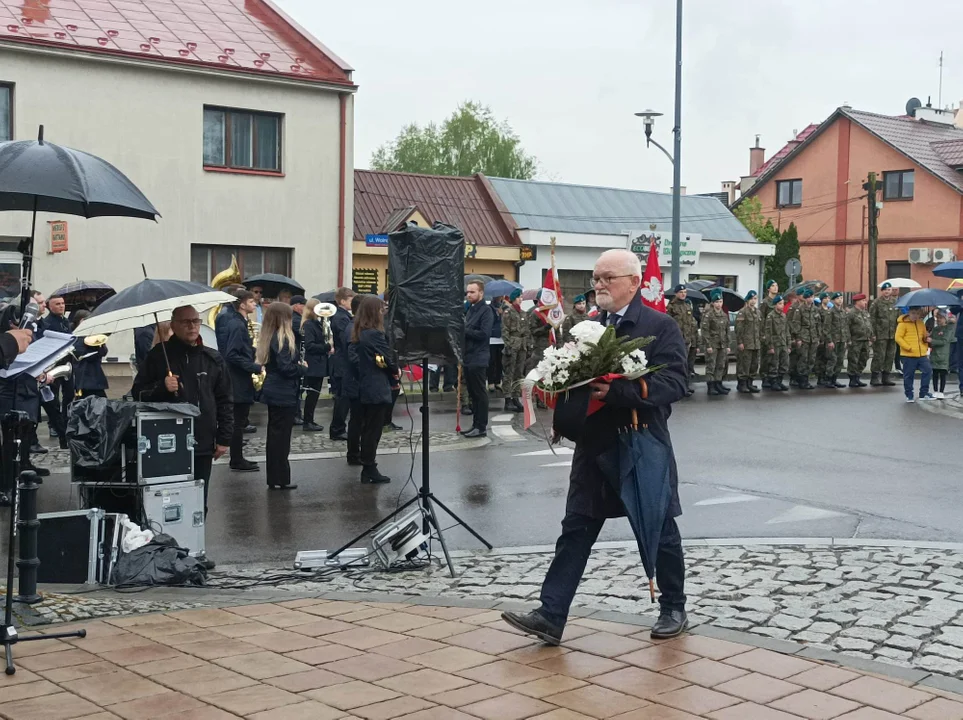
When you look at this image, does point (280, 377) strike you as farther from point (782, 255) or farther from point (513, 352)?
point (782, 255)

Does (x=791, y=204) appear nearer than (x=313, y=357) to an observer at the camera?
No

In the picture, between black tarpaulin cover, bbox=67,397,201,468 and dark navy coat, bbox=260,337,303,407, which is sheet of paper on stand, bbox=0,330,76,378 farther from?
dark navy coat, bbox=260,337,303,407

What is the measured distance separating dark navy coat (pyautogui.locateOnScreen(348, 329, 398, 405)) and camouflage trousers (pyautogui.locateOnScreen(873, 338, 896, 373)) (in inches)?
625

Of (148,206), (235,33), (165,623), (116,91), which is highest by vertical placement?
(235,33)

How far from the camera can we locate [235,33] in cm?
2777

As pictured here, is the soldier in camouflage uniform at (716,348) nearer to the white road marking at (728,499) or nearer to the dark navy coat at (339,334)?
the dark navy coat at (339,334)

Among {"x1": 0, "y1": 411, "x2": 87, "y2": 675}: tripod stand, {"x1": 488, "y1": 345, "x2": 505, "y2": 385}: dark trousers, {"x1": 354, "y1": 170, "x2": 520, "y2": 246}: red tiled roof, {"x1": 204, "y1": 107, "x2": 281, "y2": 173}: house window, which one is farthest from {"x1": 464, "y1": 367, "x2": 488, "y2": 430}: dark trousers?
{"x1": 354, "y1": 170, "x2": 520, "y2": 246}: red tiled roof

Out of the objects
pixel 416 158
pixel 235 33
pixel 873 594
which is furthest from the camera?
pixel 416 158

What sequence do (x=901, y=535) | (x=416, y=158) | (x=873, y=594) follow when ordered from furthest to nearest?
(x=416, y=158) < (x=901, y=535) < (x=873, y=594)

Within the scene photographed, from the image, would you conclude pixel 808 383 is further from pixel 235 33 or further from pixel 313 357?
pixel 235 33

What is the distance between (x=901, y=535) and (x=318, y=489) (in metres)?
5.34

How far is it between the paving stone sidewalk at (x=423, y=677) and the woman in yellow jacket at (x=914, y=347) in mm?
15726

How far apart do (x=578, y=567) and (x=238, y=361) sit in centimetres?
739

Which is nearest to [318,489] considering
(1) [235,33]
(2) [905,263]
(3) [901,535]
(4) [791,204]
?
(3) [901,535]
